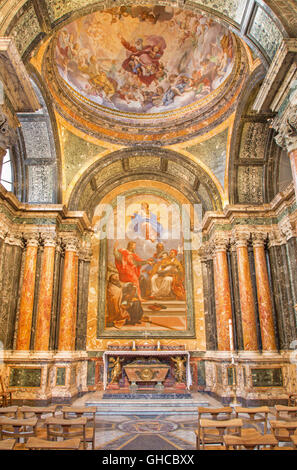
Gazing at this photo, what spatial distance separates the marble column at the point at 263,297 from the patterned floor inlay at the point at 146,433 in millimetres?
3944

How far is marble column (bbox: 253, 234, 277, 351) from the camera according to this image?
1153 centimetres

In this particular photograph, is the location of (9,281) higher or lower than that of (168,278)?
lower

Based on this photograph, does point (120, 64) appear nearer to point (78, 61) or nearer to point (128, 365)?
point (78, 61)

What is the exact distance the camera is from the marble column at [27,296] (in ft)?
37.6

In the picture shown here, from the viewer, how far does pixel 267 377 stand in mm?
11055

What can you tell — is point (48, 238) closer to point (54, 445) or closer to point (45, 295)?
point (45, 295)

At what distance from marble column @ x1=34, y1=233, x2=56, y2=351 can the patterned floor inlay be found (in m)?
3.61

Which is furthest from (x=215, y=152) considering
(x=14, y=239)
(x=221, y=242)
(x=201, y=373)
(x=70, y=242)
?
(x=201, y=373)

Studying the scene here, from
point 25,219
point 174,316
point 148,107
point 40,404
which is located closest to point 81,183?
point 25,219

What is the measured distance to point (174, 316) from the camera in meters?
14.4

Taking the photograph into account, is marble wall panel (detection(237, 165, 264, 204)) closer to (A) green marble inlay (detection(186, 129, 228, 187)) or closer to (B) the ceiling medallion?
(A) green marble inlay (detection(186, 129, 228, 187))

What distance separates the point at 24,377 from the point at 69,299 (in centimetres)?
296

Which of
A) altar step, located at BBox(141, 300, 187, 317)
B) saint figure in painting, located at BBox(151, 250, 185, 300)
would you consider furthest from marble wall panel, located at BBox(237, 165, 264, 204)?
altar step, located at BBox(141, 300, 187, 317)

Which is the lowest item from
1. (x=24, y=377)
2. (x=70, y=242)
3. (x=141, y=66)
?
(x=24, y=377)
